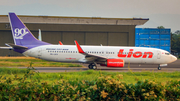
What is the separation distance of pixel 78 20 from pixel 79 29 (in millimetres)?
2240

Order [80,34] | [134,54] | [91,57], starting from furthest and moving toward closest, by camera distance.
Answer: [80,34] < [134,54] < [91,57]

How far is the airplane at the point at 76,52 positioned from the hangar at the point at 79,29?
26.7m

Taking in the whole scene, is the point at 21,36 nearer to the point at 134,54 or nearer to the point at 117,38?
the point at 134,54

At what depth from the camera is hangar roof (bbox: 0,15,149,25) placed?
163 ft

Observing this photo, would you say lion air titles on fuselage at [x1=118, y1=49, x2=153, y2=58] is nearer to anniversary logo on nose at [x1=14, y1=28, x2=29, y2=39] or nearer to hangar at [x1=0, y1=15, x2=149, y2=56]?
anniversary logo on nose at [x1=14, y1=28, x2=29, y2=39]

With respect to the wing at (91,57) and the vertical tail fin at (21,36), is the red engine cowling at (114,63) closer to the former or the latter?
the wing at (91,57)

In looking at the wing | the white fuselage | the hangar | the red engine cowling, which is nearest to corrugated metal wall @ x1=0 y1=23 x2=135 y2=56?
the hangar

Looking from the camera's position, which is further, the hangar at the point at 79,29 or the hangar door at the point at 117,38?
the hangar door at the point at 117,38

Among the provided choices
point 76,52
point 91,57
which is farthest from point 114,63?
point 76,52

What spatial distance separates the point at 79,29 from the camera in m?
50.5

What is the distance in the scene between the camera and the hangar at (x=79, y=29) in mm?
49906

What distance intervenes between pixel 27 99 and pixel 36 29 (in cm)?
4620

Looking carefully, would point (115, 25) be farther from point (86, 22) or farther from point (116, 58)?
point (116, 58)

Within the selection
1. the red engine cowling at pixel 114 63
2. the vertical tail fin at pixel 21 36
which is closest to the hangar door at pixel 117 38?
the vertical tail fin at pixel 21 36
